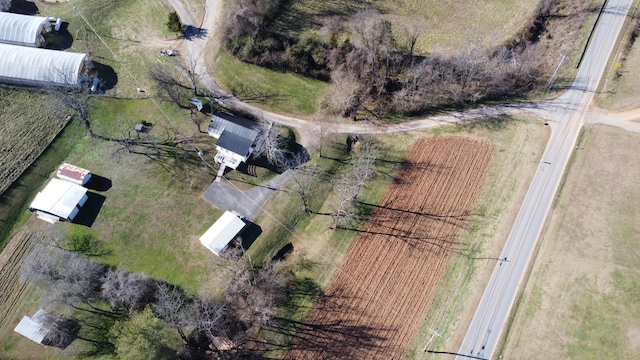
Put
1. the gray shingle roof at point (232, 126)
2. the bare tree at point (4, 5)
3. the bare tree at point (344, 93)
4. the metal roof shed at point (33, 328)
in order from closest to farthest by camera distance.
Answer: the metal roof shed at point (33, 328) < the gray shingle roof at point (232, 126) < the bare tree at point (344, 93) < the bare tree at point (4, 5)

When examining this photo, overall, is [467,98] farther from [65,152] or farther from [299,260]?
[65,152]

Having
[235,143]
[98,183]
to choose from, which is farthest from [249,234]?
[98,183]

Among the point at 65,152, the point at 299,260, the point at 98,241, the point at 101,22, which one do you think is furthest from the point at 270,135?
the point at 101,22

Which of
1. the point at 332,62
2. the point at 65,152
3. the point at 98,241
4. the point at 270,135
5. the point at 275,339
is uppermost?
the point at 332,62

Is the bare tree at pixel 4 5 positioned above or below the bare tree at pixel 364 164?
above

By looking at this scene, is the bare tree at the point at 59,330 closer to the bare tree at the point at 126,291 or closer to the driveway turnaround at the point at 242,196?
the bare tree at the point at 126,291

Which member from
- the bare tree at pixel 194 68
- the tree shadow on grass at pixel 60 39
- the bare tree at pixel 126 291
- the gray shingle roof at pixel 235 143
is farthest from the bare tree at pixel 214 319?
the tree shadow on grass at pixel 60 39

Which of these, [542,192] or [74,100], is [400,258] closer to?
[542,192]
